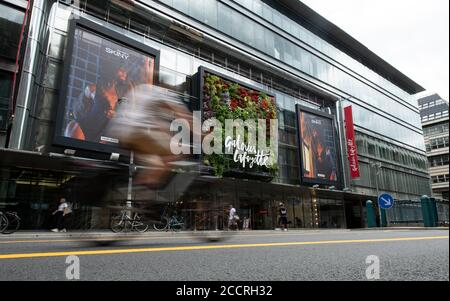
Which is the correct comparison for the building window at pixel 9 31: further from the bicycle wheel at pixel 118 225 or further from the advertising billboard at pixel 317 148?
the advertising billboard at pixel 317 148

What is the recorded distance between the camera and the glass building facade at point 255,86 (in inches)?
604

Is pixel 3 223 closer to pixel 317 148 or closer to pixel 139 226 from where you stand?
pixel 139 226

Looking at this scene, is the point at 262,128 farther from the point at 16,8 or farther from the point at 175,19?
the point at 16,8

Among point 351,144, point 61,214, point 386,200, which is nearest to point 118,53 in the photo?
point 61,214

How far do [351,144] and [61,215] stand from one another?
2765cm

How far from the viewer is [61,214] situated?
1295 centimetres

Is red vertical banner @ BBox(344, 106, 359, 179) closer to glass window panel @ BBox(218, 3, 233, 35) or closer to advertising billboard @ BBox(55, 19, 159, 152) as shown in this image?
glass window panel @ BBox(218, 3, 233, 35)

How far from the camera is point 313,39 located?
1363 inches

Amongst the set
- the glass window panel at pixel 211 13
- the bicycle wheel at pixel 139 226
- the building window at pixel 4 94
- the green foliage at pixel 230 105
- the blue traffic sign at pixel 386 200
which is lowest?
the bicycle wheel at pixel 139 226

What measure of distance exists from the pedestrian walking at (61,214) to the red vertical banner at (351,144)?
2674 centimetres

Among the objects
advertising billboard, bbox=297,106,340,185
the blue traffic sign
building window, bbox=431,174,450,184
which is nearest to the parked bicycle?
the blue traffic sign

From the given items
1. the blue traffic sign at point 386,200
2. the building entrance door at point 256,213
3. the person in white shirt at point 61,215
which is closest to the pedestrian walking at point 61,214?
the person in white shirt at point 61,215
